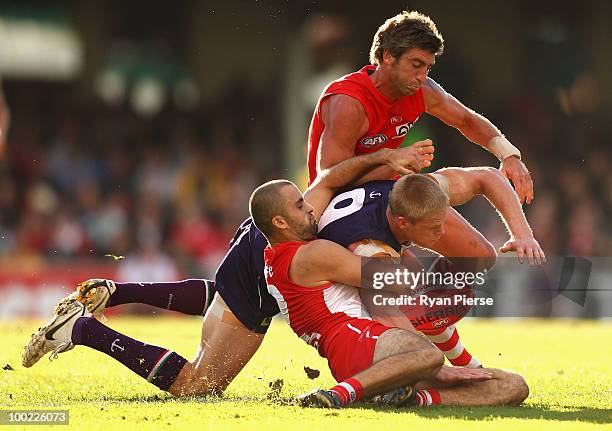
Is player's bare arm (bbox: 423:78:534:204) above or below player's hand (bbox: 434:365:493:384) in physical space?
above

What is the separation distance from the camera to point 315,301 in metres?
6.79

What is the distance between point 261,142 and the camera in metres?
19.4

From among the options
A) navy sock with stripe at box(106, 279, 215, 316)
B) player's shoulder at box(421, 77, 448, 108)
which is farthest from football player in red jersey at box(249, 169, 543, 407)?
navy sock with stripe at box(106, 279, 215, 316)

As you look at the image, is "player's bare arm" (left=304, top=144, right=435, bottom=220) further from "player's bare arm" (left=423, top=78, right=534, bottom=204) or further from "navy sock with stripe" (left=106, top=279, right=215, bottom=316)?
"navy sock with stripe" (left=106, top=279, right=215, bottom=316)

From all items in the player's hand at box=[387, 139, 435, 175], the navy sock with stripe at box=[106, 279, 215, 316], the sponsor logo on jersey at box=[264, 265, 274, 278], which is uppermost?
the player's hand at box=[387, 139, 435, 175]

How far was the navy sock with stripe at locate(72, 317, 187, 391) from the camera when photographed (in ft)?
24.1

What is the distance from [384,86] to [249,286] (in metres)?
1.48

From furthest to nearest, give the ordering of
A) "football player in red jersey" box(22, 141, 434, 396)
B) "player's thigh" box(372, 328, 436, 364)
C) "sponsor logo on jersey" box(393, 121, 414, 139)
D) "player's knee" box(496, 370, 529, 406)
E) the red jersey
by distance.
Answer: "sponsor logo on jersey" box(393, 121, 414, 139)
the red jersey
"football player in red jersey" box(22, 141, 434, 396)
"player's knee" box(496, 370, 529, 406)
"player's thigh" box(372, 328, 436, 364)

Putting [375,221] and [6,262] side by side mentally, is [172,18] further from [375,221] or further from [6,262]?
[375,221]

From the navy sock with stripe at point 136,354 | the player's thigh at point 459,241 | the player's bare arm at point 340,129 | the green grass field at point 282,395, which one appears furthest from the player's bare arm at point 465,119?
the navy sock with stripe at point 136,354

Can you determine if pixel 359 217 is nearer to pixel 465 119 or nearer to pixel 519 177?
pixel 519 177

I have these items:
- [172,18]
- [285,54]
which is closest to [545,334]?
[285,54]

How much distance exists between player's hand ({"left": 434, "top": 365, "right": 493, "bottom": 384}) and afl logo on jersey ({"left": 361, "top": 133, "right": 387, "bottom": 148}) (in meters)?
1.61

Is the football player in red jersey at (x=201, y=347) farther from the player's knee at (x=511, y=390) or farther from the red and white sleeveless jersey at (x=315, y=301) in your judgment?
the player's knee at (x=511, y=390)
